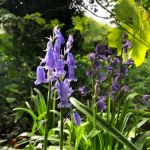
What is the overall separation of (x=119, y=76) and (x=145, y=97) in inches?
13.2

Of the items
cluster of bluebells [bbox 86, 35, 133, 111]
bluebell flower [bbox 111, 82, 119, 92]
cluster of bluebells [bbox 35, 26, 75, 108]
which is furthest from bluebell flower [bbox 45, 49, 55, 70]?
bluebell flower [bbox 111, 82, 119, 92]

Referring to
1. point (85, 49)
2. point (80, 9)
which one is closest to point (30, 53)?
point (85, 49)

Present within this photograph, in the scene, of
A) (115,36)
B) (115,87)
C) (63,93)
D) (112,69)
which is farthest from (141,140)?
(115,36)

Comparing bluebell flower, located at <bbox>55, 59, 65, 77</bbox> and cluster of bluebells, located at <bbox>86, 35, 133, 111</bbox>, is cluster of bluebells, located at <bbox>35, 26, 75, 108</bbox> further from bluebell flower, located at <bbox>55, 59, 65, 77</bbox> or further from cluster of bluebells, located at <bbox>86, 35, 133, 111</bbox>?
cluster of bluebells, located at <bbox>86, 35, 133, 111</bbox>

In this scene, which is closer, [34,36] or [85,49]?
[34,36]

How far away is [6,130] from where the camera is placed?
4.53 metres

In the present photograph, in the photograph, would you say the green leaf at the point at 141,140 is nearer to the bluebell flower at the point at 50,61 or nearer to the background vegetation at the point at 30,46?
the background vegetation at the point at 30,46

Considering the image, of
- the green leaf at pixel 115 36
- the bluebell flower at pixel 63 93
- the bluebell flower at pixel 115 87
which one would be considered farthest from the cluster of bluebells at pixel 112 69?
the green leaf at pixel 115 36

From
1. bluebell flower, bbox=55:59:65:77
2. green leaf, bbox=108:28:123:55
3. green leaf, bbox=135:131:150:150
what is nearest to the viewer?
green leaf, bbox=108:28:123:55

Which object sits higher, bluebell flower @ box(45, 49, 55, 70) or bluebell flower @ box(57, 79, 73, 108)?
bluebell flower @ box(45, 49, 55, 70)

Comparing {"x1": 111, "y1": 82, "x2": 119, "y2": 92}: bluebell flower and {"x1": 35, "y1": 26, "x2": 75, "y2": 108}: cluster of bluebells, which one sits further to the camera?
{"x1": 111, "y1": 82, "x2": 119, "y2": 92}: bluebell flower

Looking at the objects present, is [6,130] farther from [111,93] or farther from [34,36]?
[34,36]

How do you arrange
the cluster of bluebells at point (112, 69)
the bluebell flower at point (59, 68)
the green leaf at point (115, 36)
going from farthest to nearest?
the cluster of bluebells at point (112, 69), the bluebell flower at point (59, 68), the green leaf at point (115, 36)

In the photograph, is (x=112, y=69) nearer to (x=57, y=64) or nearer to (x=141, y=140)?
(x=141, y=140)
